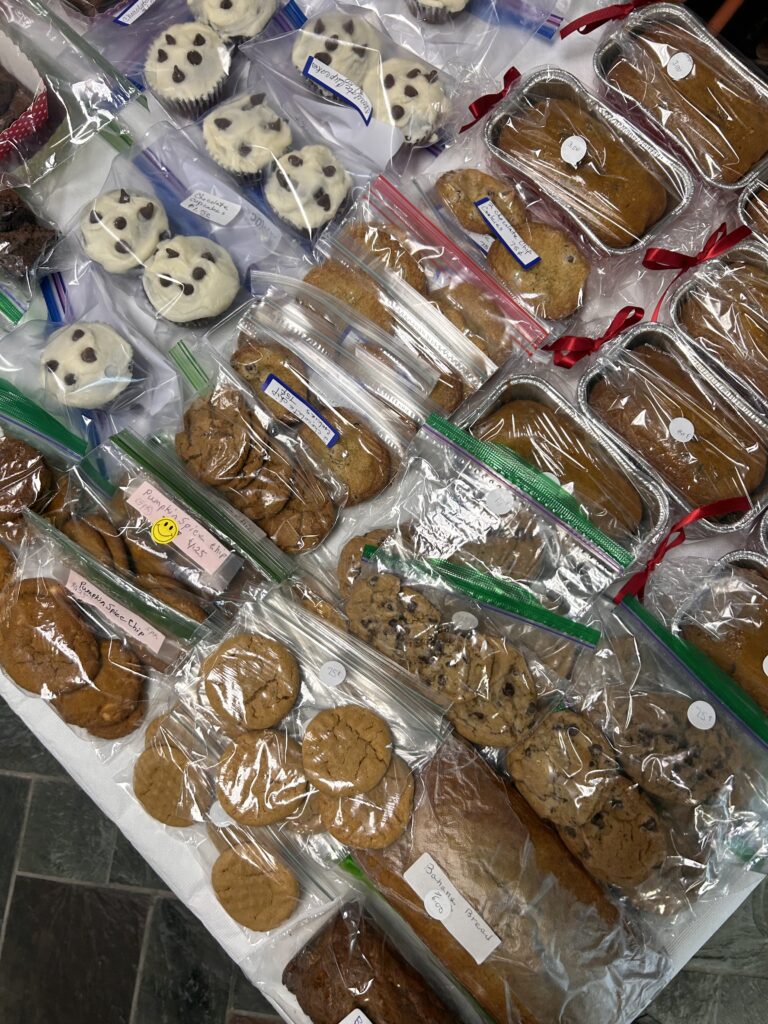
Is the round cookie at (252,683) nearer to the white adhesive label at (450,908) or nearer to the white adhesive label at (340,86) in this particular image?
the white adhesive label at (450,908)

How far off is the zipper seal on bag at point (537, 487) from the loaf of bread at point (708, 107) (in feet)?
2.62

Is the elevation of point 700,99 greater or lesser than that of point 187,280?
greater

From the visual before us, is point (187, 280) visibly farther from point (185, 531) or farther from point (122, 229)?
point (185, 531)

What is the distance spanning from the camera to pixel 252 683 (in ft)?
4.77

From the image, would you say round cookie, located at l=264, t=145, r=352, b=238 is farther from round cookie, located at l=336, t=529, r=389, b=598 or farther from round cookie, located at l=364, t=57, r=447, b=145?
round cookie, located at l=336, t=529, r=389, b=598

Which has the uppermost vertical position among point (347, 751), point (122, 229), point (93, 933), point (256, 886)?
point (122, 229)

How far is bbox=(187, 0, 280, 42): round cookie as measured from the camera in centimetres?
189

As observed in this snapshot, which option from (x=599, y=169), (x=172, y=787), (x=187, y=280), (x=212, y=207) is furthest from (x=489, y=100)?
(x=172, y=787)

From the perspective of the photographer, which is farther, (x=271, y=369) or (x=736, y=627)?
(x=271, y=369)

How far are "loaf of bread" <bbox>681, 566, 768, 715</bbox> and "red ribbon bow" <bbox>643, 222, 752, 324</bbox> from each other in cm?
58

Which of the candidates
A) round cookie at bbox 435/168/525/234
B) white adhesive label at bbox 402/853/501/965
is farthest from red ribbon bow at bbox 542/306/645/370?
white adhesive label at bbox 402/853/501/965

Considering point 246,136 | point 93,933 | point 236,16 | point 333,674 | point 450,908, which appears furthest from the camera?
point 93,933

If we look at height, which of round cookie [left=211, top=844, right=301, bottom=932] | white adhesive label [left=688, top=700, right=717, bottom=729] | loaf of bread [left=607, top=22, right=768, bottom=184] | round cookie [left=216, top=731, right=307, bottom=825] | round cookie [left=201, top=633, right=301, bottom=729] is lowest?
round cookie [left=211, top=844, right=301, bottom=932]

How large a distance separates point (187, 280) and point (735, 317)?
1.14 metres
